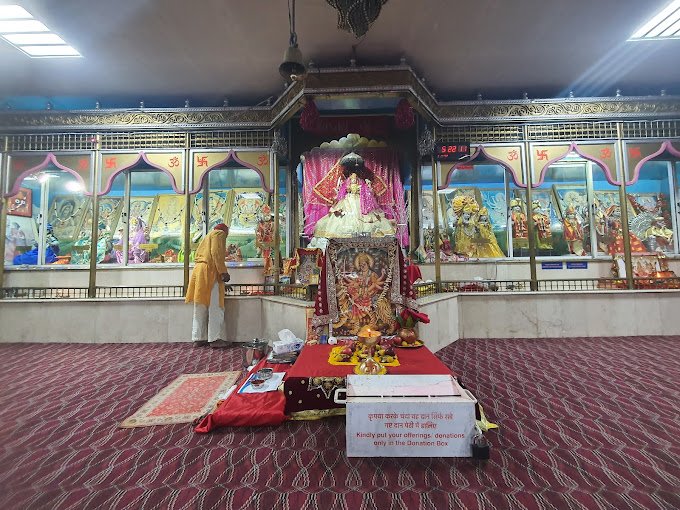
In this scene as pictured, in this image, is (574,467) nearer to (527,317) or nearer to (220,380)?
(220,380)

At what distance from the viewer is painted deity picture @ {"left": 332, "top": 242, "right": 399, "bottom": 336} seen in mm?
3781

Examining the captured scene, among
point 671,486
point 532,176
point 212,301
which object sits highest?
point 532,176

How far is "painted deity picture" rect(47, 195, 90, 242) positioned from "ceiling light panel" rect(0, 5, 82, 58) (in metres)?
3.71

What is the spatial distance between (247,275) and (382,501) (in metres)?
6.47

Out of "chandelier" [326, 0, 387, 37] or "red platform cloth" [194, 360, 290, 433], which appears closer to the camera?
"red platform cloth" [194, 360, 290, 433]

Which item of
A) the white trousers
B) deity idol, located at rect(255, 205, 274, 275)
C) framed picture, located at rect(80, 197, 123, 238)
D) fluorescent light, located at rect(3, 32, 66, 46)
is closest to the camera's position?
fluorescent light, located at rect(3, 32, 66, 46)

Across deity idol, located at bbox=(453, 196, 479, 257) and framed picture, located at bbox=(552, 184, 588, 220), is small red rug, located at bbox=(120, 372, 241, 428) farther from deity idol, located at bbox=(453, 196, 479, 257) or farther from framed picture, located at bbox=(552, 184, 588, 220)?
framed picture, located at bbox=(552, 184, 588, 220)

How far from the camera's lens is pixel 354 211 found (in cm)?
630

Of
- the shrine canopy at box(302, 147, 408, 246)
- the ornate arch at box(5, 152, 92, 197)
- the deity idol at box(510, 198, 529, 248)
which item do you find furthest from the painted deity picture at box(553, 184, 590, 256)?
the ornate arch at box(5, 152, 92, 197)

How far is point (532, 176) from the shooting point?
643 cm

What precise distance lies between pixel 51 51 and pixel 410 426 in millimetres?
7568

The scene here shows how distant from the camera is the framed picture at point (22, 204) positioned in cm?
738

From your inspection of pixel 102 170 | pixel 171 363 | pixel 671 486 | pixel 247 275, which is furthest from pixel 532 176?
pixel 102 170

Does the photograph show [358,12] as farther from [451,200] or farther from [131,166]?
[131,166]
